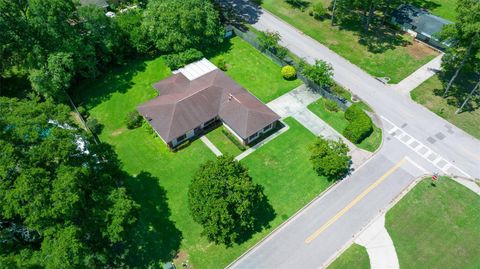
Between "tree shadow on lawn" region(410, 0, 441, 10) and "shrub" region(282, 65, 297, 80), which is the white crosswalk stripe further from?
"tree shadow on lawn" region(410, 0, 441, 10)

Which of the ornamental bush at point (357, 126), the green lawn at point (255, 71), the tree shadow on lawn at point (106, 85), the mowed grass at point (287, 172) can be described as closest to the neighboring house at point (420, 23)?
the ornamental bush at point (357, 126)

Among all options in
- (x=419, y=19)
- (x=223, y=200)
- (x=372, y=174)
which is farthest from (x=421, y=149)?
(x=419, y=19)

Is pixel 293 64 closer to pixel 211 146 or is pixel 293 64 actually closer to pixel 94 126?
pixel 211 146

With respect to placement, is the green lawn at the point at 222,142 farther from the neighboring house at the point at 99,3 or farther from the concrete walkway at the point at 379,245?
the neighboring house at the point at 99,3

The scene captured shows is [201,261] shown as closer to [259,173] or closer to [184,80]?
[259,173]

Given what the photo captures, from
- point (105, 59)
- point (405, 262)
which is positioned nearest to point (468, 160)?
point (405, 262)
